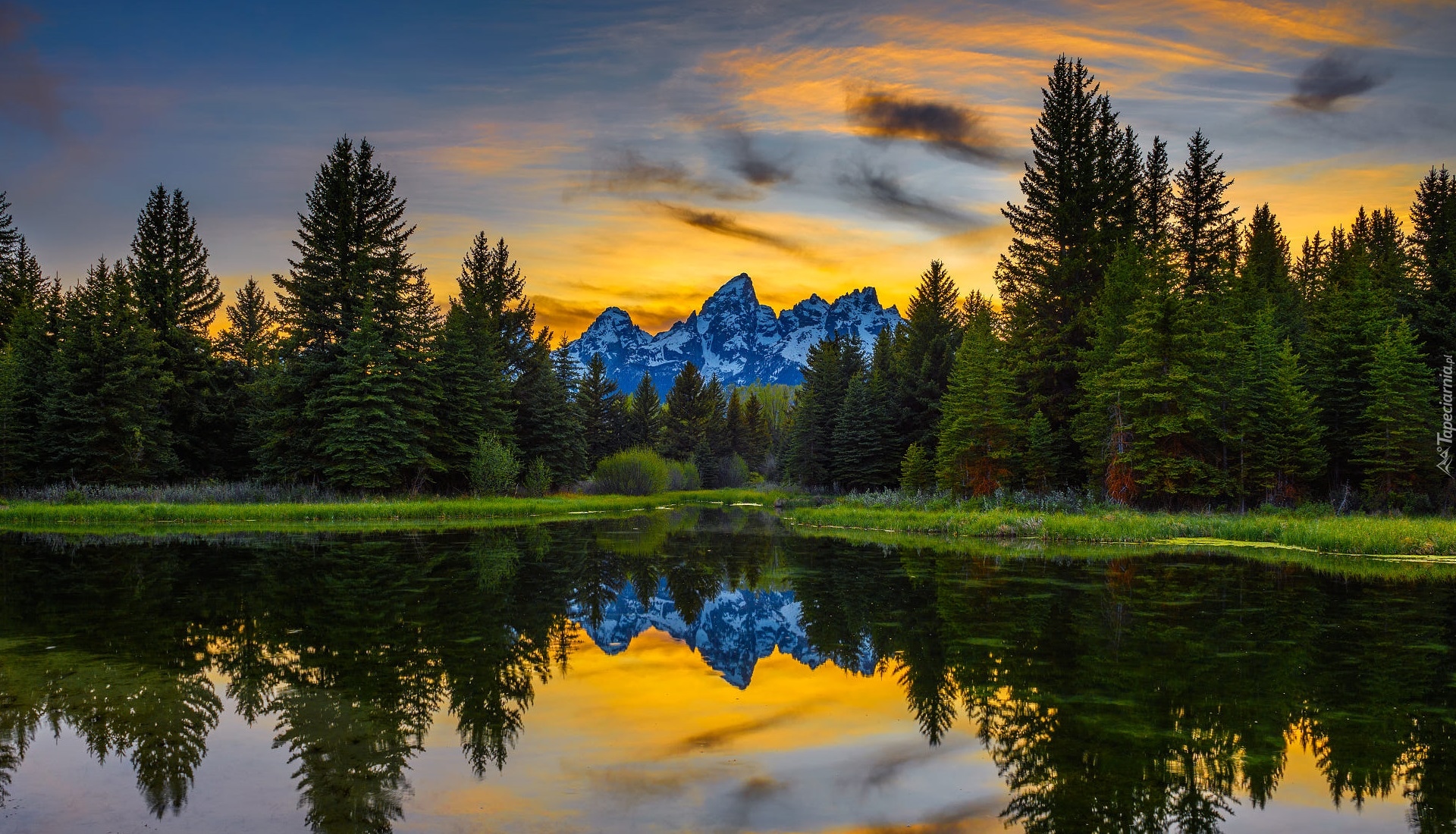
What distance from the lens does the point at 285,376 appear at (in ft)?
125

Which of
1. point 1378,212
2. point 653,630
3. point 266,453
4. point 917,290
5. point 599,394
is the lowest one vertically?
point 653,630

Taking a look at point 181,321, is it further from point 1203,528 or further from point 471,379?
point 1203,528

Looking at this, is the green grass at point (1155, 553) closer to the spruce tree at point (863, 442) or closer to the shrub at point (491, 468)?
the shrub at point (491, 468)

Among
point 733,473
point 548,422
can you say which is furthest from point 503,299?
point 733,473

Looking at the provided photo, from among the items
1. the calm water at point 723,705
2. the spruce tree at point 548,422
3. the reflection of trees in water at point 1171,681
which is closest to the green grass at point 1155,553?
the calm water at point 723,705

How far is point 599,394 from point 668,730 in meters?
63.6

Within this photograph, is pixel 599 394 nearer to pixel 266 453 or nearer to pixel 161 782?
pixel 266 453

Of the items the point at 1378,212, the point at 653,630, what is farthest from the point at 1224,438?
the point at 1378,212

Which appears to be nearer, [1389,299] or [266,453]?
[1389,299]

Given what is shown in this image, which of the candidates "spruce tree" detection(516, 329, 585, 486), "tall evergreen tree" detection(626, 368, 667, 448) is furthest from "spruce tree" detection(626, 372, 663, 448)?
"spruce tree" detection(516, 329, 585, 486)

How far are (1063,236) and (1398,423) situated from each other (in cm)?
1623

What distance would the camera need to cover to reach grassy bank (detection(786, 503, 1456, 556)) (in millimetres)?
20844

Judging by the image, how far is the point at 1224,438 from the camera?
98.5 feet

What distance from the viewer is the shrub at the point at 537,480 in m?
47.7
